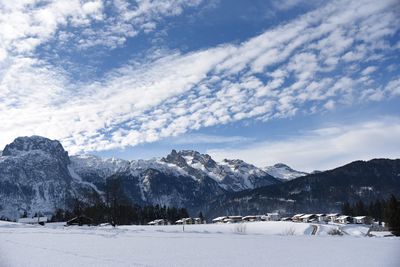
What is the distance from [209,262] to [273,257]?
10.7 ft

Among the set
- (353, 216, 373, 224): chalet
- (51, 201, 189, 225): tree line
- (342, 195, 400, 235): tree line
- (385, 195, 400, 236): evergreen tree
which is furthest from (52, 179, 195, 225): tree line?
(353, 216, 373, 224): chalet

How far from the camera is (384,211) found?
373 feet

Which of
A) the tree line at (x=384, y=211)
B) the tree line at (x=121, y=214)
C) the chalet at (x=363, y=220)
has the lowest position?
the chalet at (x=363, y=220)

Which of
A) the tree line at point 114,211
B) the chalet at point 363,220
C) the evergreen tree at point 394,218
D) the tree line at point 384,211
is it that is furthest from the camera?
the chalet at point 363,220

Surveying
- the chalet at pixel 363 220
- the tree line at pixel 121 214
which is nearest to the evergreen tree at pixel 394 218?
the tree line at pixel 121 214

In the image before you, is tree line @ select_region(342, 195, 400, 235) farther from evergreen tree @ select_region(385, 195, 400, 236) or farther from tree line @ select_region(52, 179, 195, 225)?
tree line @ select_region(52, 179, 195, 225)

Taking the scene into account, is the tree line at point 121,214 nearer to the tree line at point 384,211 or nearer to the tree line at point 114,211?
the tree line at point 114,211

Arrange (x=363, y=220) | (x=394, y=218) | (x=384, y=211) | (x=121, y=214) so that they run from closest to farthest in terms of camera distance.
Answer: (x=394, y=218) < (x=384, y=211) < (x=121, y=214) < (x=363, y=220)

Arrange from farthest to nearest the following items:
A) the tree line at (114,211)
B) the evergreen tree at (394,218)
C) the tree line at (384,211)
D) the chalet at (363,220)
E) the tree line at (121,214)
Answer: the chalet at (363,220), the tree line at (121,214), the tree line at (114,211), the tree line at (384,211), the evergreen tree at (394,218)

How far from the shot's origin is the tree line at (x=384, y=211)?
79750 mm

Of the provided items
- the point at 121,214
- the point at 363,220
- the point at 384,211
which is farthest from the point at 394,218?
the point at 363,220

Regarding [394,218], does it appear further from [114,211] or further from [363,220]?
[363,220]

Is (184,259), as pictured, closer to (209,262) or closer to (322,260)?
(209,262)

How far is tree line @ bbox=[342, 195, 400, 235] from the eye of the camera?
79.8 meters
